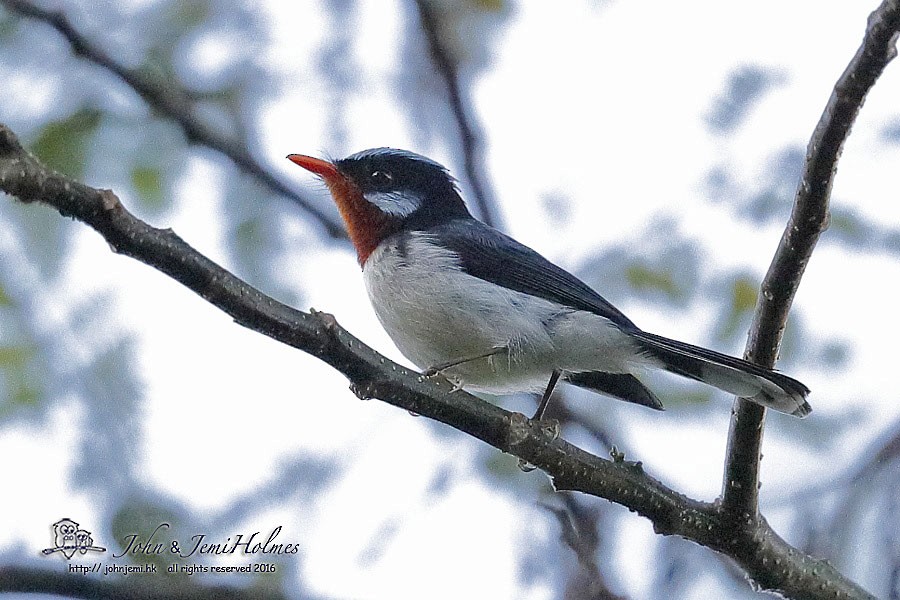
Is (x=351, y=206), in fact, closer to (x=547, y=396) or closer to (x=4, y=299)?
(x=547, y=396)

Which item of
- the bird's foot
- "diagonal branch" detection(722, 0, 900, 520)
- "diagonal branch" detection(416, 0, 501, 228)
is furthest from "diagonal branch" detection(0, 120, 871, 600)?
"diagonal branch" detection(416, 0, 501, 228)

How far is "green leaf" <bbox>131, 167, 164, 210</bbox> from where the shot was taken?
14.0ft

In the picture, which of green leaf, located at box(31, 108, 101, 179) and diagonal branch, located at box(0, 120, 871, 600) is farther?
green leaf, located at box(31, 108, 101, 179)

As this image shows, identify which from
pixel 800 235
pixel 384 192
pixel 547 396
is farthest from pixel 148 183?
pixel 800 235

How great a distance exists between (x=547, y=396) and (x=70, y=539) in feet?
5.85

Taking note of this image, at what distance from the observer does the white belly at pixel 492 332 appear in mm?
4035

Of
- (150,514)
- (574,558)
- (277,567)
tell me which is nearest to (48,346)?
(150,514)

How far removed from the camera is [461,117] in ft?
14.3

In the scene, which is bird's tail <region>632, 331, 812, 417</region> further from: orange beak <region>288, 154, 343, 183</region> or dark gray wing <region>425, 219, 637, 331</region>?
orange beak <region>288, 154, 343, 183</region>

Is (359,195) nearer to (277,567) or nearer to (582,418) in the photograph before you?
(582,418)

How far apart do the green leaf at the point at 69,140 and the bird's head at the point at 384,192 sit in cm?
101

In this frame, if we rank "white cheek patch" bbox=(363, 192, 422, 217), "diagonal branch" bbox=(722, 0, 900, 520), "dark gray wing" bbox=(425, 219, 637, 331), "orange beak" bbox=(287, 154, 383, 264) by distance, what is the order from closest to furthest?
"diagonal branch" bbox=(722, 0, 900, 520) → "dark gray wing" bbox=(425, 219, 637, 331) → "orange beak" bbox=(287, 154, 383, 264) → "white cheek patch" bbox=(363, 192, 422, 217)

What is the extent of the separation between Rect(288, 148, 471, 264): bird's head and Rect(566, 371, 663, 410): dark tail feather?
1067mm

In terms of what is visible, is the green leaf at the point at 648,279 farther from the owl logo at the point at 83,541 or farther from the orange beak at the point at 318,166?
the owl logo at the point at 83,541
